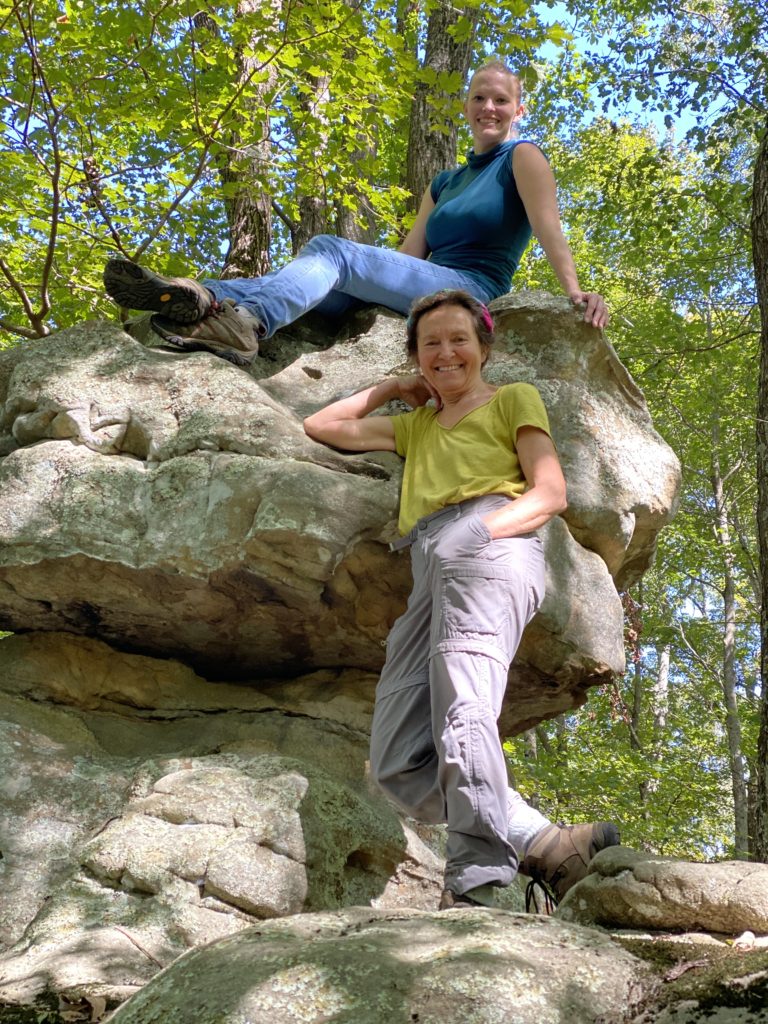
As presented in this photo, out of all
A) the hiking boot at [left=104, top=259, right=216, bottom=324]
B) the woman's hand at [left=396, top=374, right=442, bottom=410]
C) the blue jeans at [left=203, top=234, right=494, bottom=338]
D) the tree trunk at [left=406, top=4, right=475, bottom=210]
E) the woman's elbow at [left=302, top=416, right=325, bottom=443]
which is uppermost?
the tree trunk at [left=406, top=4, right=475, bottom=210]

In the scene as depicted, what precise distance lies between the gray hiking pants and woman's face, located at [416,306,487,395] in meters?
0.63

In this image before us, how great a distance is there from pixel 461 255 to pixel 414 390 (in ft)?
4.22

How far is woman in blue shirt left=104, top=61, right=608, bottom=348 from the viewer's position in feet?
15.4

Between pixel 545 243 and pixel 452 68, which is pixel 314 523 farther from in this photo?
pixel 452 68

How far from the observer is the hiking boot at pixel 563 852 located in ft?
12.6

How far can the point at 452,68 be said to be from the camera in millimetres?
9047

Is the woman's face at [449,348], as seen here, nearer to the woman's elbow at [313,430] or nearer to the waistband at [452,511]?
the waistband at [452,511]

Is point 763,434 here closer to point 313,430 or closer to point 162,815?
point 313,430

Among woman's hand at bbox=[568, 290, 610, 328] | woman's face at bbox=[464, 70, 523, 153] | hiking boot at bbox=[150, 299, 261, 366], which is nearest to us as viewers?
woman's hand at bbox=[568, 290, 610, 328]

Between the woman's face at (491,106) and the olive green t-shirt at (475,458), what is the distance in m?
1.96

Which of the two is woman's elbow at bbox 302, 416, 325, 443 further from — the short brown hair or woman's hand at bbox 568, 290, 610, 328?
woman's hand at bbox 568, 290, 610, 328

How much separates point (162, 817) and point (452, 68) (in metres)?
7.80

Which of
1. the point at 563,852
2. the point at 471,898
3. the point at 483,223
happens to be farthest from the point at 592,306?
the point at 471,898

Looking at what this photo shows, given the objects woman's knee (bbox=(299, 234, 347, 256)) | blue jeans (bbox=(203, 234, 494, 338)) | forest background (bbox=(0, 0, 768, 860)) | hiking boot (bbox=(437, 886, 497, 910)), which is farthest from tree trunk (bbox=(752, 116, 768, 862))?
hiking boot (bbox=(437, 886, 497, 910))
